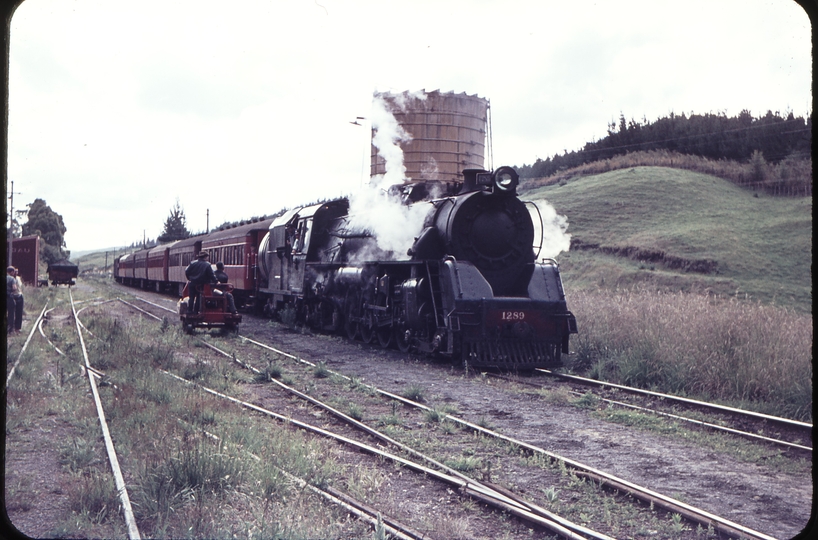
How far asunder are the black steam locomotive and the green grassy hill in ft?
46.6

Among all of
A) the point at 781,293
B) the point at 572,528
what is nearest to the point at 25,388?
the point at 572,528

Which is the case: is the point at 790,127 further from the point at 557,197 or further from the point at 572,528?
the point at 572,528

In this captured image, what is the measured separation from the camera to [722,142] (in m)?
43.7

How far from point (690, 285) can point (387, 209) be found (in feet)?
62.0

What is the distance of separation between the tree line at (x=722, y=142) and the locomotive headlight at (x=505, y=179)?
2542 centimetres

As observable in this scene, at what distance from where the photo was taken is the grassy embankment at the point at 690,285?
855 cm

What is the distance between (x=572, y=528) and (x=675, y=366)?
19.7 ft

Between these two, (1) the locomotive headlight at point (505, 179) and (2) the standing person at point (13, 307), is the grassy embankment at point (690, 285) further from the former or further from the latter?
(2) the standing person at point (13, 307)

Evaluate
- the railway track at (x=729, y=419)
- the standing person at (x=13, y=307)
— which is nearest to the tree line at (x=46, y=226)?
the standing person at (x=13, y=307)

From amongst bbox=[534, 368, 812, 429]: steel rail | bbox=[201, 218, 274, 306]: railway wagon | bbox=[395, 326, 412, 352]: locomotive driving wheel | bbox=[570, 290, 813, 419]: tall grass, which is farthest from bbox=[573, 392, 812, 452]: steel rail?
bbox=[201, 218, 274, 306]: railway wagon

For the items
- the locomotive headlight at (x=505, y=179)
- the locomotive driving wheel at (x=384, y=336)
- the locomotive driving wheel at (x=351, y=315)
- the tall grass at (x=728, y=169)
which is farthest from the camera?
the tall grass at (x=728, y=169)

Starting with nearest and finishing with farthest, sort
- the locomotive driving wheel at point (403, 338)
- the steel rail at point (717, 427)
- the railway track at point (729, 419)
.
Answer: the steel rail at point (717, 427), the railway track at point (729, 419), the locomotive driving wheel at point (403, 338)

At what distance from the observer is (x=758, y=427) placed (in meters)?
6.78

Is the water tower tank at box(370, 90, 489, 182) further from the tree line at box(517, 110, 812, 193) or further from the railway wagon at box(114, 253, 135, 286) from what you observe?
the railway wagon at box(114, 253, 135, 286)
